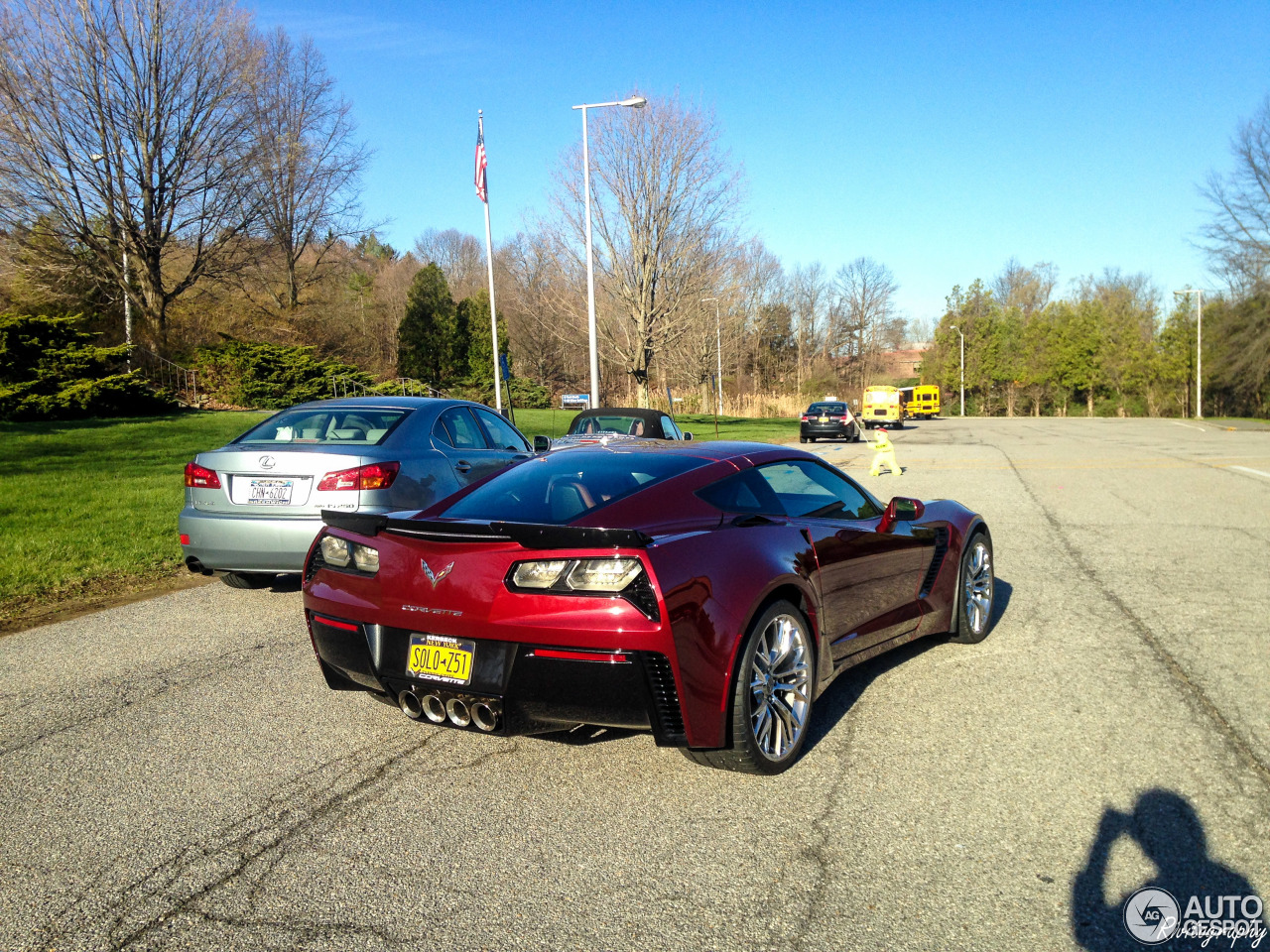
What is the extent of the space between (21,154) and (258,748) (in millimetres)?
31798

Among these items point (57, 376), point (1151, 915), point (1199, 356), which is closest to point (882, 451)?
point (1151, 915)

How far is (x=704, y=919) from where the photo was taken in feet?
9.33

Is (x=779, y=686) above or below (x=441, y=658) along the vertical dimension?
below

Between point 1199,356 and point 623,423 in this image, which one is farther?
point 1199,356

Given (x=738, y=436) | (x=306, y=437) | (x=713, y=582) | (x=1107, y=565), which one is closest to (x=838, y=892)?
(x=713, y=582)

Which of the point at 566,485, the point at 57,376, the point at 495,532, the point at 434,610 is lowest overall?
the point at 434,610

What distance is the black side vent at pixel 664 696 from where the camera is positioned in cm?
344

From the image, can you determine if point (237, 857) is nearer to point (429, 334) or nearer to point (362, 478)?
point (362, 478)

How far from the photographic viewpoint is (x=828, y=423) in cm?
3591

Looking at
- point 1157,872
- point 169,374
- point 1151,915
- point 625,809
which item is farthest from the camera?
point 169,374

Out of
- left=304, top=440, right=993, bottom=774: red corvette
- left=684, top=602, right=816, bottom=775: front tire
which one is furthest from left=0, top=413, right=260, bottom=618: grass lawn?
left=684, top=602, right=816, bottom=775: front tire

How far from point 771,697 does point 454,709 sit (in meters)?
1.26

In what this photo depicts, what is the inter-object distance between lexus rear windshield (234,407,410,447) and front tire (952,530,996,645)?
4.53 m

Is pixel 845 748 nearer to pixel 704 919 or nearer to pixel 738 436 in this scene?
pixel 704 919
